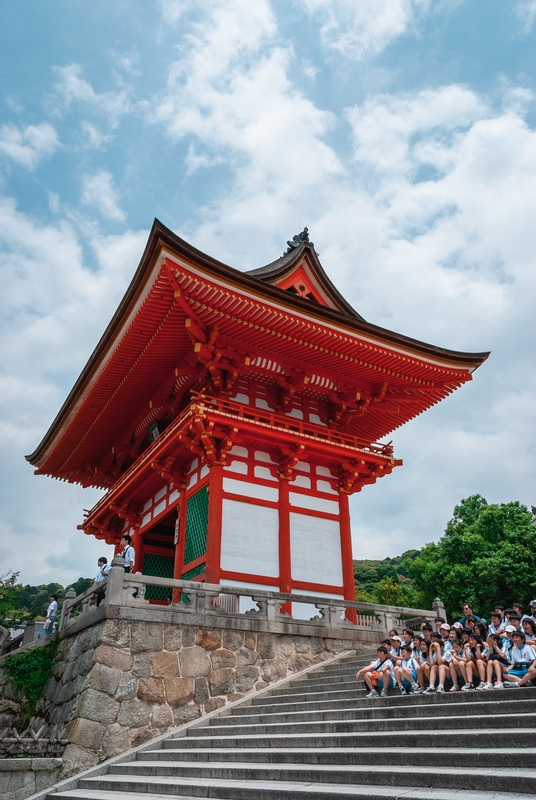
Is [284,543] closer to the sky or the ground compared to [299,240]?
closer to the ground

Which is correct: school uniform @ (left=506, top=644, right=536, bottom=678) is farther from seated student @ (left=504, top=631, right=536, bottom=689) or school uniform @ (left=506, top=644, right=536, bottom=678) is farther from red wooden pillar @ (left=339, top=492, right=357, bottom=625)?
red wooden pillar @ (left=339, top=492, right=357, bottom=625)

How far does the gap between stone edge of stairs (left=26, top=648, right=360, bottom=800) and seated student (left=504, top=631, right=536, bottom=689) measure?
5.43m

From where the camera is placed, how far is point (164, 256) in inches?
488

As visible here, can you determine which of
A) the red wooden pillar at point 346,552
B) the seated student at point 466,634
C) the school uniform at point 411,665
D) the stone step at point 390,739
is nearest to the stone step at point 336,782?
the stone step at point 390,739

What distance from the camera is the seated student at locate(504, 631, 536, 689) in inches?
270

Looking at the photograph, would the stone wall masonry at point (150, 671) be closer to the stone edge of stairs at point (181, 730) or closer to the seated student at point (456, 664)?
the stone edge of stairs at point (181, 730)

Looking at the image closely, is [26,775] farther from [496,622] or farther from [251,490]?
[251,490]

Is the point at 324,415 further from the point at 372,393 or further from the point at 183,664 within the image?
the point at 183,664

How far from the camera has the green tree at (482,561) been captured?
28.5 m

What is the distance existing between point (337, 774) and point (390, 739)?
3.00 feet

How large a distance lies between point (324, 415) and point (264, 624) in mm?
7217

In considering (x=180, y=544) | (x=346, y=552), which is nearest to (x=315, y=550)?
(x=346, y=552)

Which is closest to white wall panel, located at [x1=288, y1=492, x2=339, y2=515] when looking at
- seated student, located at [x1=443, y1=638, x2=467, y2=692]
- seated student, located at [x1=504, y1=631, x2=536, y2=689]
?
seated student, located at [x1=443, y1=638, x2=467, y2=692]

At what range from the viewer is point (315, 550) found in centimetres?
1533
